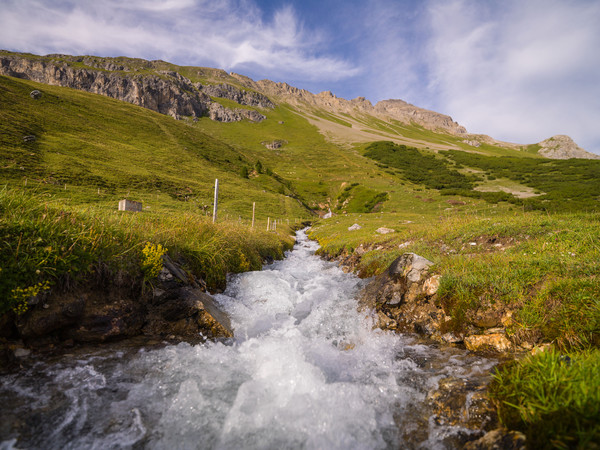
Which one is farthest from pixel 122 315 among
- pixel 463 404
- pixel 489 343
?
pixel 489 343

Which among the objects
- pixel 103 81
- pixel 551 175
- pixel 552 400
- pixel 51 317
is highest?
pixel 103 81

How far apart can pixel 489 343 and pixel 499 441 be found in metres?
2.91

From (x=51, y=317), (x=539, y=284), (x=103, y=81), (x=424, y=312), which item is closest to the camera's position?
(x=51, y=317)

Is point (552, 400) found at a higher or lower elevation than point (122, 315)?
higher

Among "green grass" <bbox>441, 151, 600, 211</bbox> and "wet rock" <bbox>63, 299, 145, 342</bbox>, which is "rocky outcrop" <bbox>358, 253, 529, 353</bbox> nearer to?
"wet rock" <bbox>63, 299, 145, 342</bbox>

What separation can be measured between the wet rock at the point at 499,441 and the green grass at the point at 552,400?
0.09m

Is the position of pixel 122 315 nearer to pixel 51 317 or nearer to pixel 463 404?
pixel 51 317

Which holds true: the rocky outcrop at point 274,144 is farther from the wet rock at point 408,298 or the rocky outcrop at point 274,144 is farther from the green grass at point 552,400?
the green grass at point 552,400

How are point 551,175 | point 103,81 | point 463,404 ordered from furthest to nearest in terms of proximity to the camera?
point 103,81, point 551,175, point 463,404

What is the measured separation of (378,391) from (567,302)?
381 cm

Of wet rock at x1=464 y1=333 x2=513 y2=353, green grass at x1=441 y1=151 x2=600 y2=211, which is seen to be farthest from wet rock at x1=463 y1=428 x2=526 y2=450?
green grass at x1=441 y1=151 x2=600 y2=211

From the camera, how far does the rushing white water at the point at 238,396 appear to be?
292 centimetres

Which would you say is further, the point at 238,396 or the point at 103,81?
the point at 103,81

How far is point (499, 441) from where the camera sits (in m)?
2.53
